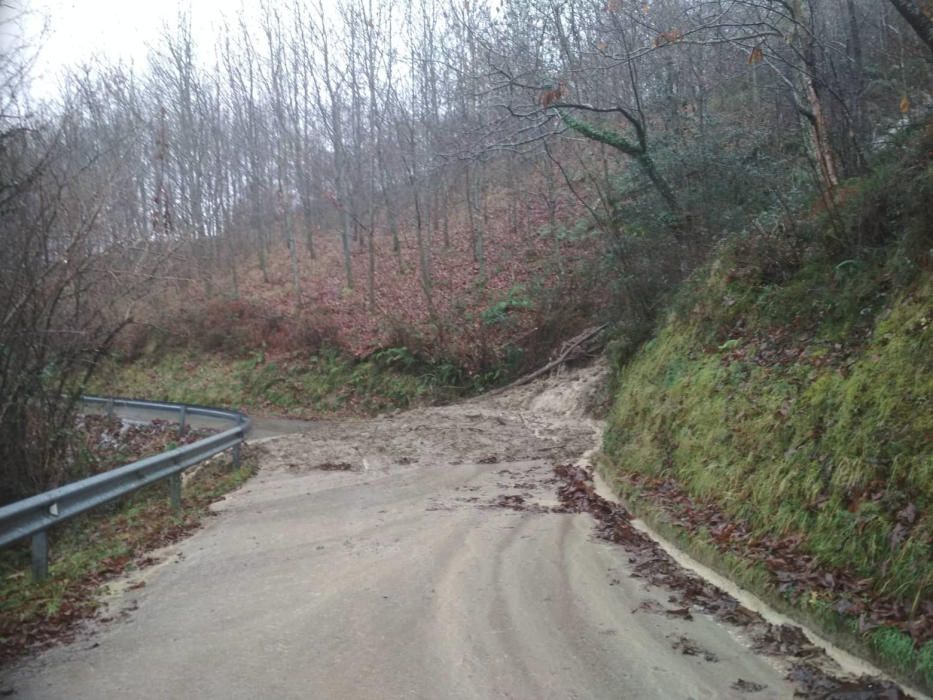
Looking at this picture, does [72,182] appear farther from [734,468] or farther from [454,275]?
[454,275]

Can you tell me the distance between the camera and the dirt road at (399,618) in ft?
15.4

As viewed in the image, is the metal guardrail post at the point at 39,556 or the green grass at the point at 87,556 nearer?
the green grass at the point at 87,556

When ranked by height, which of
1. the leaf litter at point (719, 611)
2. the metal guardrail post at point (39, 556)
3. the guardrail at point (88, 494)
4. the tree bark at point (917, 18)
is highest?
the tree bark at point (917, 18)

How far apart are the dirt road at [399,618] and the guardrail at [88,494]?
100cm

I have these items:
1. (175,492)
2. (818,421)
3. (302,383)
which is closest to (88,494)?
(175,492)

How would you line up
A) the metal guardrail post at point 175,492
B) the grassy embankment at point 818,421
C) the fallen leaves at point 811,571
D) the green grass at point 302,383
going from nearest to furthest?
1. the fallen leaves at point 811,571
2. the grassy embankment at point 818,421
3. the metal guardrail post at point 175,492
4. the green grass at point 302,383

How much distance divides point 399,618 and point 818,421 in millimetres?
4467

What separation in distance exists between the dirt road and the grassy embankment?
0.85m

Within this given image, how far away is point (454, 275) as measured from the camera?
112ft

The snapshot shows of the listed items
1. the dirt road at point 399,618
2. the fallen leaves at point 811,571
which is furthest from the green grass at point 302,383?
the fallen leaves at point 811,571

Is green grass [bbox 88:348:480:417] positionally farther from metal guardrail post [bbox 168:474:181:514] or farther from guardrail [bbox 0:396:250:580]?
metal guardrail post [bbox 168:474:181:514]

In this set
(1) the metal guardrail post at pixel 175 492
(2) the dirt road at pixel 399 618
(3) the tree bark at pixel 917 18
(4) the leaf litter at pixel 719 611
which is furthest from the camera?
(1) the metal guardrail post at pixel 175 492

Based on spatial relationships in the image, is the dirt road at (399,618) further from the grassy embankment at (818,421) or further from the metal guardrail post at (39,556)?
the metal guardrail post at (39,556)

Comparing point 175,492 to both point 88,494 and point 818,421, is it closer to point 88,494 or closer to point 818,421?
point 88,494
